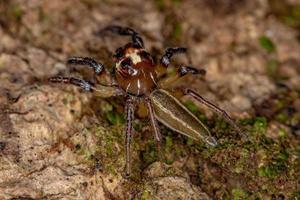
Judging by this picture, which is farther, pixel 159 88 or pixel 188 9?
pixel 188 9

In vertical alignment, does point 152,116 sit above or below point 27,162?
above

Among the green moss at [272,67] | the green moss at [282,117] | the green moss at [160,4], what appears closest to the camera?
the green moss at [282,117]

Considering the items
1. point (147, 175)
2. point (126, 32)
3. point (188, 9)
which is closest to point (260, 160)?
point (147, 175)

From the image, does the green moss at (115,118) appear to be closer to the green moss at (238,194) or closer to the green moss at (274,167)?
the green moss at (238,194)

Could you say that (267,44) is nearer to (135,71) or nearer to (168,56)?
(168,56)

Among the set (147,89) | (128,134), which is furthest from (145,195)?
(147,89)

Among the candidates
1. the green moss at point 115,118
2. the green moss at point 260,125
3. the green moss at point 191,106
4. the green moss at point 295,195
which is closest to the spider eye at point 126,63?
the green moss at point 115,118

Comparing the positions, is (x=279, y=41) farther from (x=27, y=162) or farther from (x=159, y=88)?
(x=27, y=162)

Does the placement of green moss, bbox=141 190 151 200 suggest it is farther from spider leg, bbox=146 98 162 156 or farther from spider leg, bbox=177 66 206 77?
spider leg, bbox=177 66 206 77
